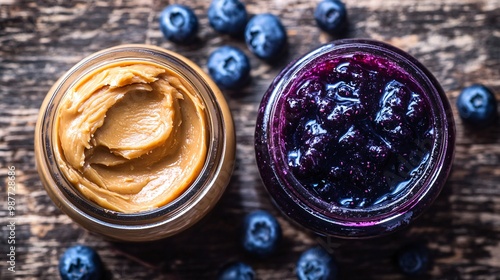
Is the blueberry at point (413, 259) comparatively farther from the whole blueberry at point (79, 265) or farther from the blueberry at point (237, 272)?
the whole blueberry at point (79, 265)

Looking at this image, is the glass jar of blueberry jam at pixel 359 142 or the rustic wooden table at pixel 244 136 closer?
the glass jar of blueberry jam at pixel 359 142

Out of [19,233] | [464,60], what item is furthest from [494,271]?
[19,233]

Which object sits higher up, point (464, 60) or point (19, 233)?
point (464, 60)

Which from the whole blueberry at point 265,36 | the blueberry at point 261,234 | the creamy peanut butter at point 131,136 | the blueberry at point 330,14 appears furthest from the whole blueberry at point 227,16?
the blueberry at point 261,234

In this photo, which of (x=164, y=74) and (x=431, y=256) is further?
(x=431, y=256)

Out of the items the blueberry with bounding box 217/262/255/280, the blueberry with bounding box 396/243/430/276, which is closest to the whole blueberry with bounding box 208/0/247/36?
the blueberry with bounding box 217/262/255/280

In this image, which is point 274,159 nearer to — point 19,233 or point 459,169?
point 459,169
